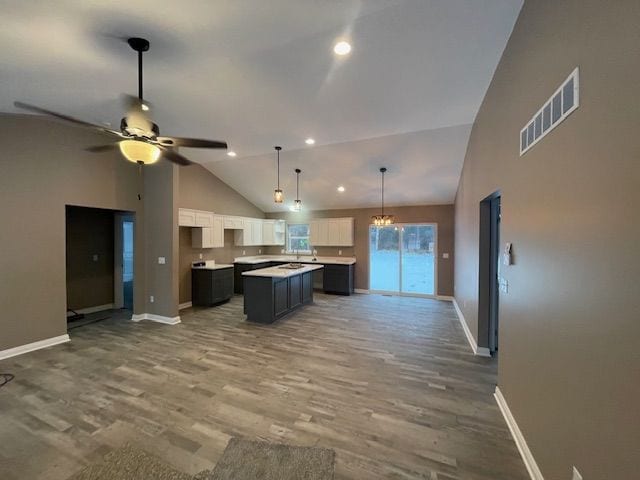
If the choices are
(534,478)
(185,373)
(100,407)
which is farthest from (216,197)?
(534,478)

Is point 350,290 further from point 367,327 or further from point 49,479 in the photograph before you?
point 49,479

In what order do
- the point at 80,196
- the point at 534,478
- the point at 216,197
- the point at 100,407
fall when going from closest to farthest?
1. the point at 534,478
2. the point at 100,407
3. the point at 80,196
4. the point at 216,197

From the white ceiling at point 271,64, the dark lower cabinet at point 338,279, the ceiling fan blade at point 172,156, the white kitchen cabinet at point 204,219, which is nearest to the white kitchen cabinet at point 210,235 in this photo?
the white kitchen cabinet at point 204,219

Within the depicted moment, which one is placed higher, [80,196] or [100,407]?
[80,196]

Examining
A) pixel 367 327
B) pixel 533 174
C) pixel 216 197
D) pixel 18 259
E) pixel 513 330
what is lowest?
pixel 367 327

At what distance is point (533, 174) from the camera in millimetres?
1794

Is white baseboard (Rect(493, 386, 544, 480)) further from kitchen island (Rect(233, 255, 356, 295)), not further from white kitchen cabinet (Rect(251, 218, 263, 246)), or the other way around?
white kitchen cabinet (Rect(251, 218, 263, 246))

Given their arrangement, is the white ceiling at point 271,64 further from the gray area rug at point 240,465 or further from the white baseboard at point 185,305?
the white baseboard at point 185,305

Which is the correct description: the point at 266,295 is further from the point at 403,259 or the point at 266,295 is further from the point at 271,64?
the point at 403,259

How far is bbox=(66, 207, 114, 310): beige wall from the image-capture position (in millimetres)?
5223

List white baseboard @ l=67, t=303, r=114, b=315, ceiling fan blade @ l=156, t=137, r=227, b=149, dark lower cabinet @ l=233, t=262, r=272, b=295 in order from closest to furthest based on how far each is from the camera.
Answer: ceiling fan blade @ l=156, t=137, r=227, b=149, white baseboard @ l=67, t=303, r=114, b=315, dark lower cabinet @ l=233, t=262, r=272, b=295

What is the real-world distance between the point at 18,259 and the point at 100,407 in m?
2.68

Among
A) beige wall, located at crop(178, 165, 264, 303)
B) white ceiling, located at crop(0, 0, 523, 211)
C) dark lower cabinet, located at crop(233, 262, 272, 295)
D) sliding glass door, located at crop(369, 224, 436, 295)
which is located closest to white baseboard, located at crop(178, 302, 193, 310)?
beige wall, located at crop(178, 165, 264, 303)

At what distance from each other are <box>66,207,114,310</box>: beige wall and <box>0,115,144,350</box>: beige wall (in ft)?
5.32
